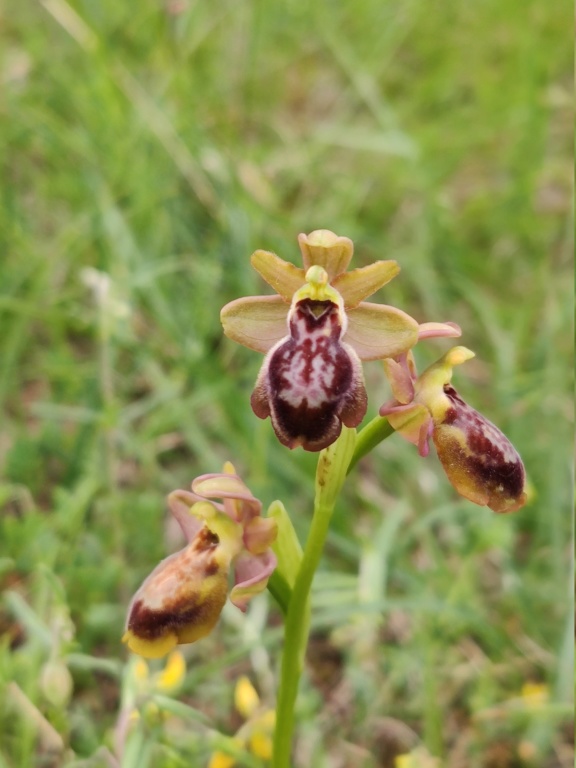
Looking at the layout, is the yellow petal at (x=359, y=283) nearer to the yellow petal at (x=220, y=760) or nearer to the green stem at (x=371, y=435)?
the green stem at (x=371, y=435)

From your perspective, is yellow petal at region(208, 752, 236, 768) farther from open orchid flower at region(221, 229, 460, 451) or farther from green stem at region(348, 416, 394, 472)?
open orchid flower at region(221, 229, 460, 451)

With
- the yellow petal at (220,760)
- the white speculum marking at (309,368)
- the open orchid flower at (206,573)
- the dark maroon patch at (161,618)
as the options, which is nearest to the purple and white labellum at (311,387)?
the white speculum marking at (309,368)

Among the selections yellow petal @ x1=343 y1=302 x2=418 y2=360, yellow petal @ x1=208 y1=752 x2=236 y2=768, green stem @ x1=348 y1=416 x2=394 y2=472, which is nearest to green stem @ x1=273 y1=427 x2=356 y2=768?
green stem @ x1=348 y1=416 x2=394 y2=472

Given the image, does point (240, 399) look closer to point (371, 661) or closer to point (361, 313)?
point (371, 661)

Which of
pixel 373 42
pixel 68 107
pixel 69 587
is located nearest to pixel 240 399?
pixel 69 587

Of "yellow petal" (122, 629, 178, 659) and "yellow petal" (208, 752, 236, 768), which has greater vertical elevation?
"yellow petal" (122, 629, 178, 659)

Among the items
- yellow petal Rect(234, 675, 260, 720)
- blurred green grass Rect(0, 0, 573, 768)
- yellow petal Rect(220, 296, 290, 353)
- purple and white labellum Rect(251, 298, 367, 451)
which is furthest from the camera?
blurred green grass Rect(0, 0, 573, 768)
